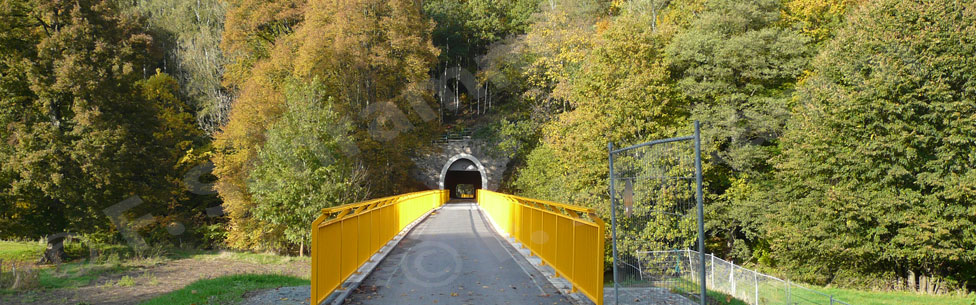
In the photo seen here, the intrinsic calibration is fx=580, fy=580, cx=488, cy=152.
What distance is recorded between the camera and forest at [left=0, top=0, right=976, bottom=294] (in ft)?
61.3

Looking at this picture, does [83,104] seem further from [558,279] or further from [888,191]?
[888,191]

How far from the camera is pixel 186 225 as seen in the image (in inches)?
1156

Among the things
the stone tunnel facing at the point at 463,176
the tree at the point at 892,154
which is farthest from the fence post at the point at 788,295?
the stone tunnel facing at the point at 463,176

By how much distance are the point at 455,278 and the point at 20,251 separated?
19048 mm

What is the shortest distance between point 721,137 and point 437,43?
3129cm

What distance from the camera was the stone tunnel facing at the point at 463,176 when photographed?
46.8 meters

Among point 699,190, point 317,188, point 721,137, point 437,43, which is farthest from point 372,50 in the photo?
point 699,190

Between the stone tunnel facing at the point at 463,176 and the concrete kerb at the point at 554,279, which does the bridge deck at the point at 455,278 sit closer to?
the concrete kerb at the point at 554,279

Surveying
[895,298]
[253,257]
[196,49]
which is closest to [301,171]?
[253,257]

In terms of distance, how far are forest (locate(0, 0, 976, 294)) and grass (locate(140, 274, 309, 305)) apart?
8.46 m

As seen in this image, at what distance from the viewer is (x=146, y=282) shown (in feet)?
46.8

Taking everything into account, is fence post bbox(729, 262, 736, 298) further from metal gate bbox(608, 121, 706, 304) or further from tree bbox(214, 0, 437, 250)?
tree bbox(214, 0, 437, 250)

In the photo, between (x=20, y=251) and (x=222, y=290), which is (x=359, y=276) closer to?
(x=222, y=290)

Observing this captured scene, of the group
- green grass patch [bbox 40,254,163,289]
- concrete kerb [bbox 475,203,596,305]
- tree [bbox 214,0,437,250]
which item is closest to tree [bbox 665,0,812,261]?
tree [bbox 214,0,437,250]
